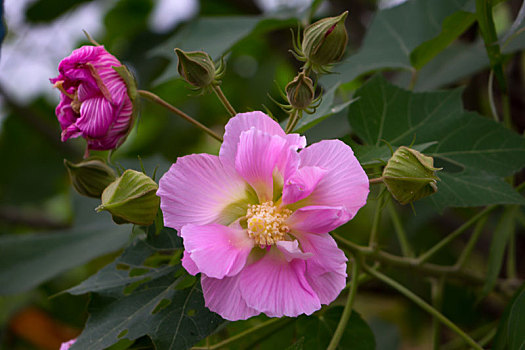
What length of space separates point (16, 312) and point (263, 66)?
4.10 feet

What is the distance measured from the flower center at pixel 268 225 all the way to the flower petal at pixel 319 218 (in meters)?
0.02

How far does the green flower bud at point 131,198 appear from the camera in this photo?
0.61 metres

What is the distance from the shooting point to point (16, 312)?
1728mm

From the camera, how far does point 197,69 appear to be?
2.34ft

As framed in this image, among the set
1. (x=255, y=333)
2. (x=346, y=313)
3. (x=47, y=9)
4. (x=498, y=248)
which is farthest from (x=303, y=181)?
(x=47, y=9)

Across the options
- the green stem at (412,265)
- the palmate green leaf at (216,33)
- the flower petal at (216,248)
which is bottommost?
the green stem at (412,265)

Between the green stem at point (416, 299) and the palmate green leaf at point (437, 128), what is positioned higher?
the palmate green leaf at point (437, 128)

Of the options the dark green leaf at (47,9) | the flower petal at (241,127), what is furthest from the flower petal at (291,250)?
the dark green leaf at (47,9)

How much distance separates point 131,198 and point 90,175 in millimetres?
155

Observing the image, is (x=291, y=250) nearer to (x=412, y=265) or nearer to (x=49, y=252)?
(x=412, y=265)

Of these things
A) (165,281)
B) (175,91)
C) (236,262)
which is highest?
(236,262)

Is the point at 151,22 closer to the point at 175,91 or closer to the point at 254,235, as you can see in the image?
the point at 175,91

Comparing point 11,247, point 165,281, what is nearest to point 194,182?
point 165,281

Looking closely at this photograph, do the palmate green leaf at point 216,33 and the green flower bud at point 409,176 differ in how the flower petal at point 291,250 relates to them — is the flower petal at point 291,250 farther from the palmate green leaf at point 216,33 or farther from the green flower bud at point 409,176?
the palmate green leaf at point 216,33
